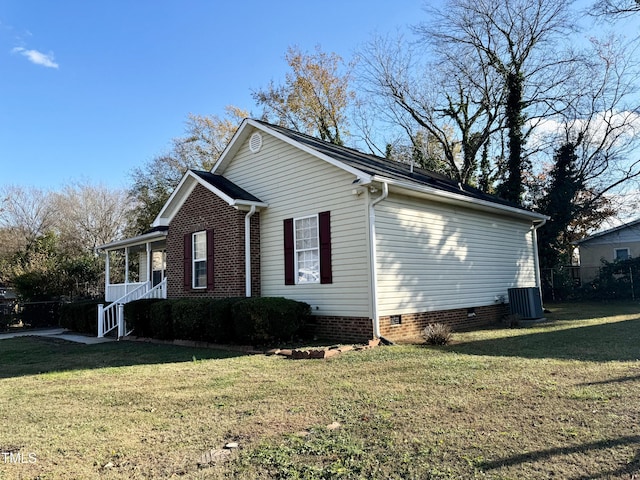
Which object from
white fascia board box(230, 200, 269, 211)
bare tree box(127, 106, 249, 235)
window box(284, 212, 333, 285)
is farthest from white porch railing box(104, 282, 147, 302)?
bare tree box(127, 106, 249, 235)

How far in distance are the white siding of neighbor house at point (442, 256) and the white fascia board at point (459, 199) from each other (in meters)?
0.31

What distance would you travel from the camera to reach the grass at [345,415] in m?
3.60

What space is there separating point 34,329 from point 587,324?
20.0 m

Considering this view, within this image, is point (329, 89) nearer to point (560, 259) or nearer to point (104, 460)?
point (560, 259)

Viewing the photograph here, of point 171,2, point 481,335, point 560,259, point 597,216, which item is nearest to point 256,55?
point 171,2

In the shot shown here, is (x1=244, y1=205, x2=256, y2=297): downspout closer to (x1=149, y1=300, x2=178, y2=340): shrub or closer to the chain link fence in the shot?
(x1=149, y1=300, x2=178, y2=340): shrub

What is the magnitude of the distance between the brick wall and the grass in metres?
3.78

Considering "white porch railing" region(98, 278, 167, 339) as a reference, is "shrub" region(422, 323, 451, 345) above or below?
below

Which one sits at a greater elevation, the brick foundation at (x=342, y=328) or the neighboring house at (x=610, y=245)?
the neighboring house at (x=610, y=245)

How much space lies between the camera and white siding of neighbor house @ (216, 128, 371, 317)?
10211mm

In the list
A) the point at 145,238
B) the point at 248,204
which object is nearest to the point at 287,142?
the point at 248,204

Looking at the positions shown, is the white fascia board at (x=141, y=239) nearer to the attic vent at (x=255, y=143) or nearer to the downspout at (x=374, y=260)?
the attic vent at (x=255, y=143)
